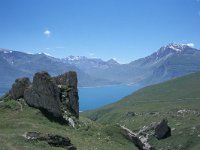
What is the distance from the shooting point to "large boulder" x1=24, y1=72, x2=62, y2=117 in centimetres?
4719

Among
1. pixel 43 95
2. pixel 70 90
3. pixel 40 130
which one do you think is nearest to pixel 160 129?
pixel 70 90

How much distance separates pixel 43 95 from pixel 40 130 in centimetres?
984

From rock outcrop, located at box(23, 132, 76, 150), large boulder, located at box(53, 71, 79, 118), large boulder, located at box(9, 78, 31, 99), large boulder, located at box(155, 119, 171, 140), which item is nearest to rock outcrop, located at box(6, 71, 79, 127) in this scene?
large boulder, located at box(9, 78, 31, 99)

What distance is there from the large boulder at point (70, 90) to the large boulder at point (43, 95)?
5370 millimetres

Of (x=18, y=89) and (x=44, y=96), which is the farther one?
(x=18, y=89)

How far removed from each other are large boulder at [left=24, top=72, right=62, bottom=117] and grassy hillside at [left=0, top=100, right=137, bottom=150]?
1242 millimetres

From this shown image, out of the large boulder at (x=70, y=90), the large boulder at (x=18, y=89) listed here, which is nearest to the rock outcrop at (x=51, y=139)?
the large boulder at (x=18, y=89)

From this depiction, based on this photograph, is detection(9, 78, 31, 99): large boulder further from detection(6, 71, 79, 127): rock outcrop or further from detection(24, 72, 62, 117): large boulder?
detection(24, 72, 62, 117): large boulder

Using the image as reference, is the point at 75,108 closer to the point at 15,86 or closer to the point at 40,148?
the point at 15,86

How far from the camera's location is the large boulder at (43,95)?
155 ft

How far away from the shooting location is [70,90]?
5541 centimetres

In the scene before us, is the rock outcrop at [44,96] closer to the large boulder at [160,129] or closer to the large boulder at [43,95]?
the large boulder at [43,95]

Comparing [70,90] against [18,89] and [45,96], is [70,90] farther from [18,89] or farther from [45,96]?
[45,96]

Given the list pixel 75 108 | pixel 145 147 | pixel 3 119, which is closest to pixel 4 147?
pixel 3 119
